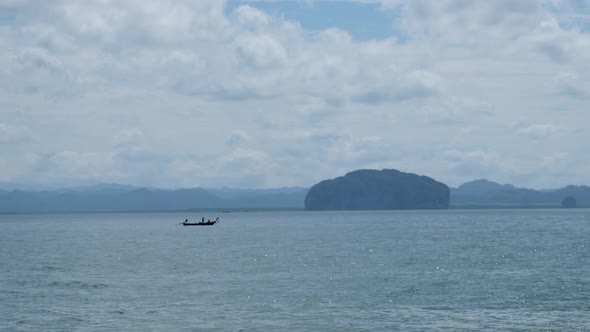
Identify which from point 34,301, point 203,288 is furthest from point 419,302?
point 34,301

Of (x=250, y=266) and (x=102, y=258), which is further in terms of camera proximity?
(x=102, y=258)

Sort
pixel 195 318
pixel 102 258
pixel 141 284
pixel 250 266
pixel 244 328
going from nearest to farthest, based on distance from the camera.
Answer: pixel 244 328 < pixel 195 318 < pixel 141 284 < pixel 250 266 < pixel 102 258

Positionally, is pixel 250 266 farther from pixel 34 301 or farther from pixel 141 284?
pixel 34 301

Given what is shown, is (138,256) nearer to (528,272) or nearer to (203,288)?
(203,288)

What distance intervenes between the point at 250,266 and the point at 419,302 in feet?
120

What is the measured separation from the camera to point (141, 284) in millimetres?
70938

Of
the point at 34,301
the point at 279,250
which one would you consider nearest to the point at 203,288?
the point at 34,301

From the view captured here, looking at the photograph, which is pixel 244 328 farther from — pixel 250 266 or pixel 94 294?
pixel 250 266

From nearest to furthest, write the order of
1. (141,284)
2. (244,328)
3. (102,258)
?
(244,328) < (141,284) < (102,258)

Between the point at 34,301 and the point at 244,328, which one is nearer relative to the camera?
the point at 244,328

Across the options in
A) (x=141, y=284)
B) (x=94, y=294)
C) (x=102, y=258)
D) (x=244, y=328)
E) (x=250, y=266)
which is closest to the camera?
(x=244, y=328)

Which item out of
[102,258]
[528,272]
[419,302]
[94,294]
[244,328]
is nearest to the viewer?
[244,328]

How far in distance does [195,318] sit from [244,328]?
5399 mm

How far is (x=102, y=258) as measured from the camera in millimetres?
106438
